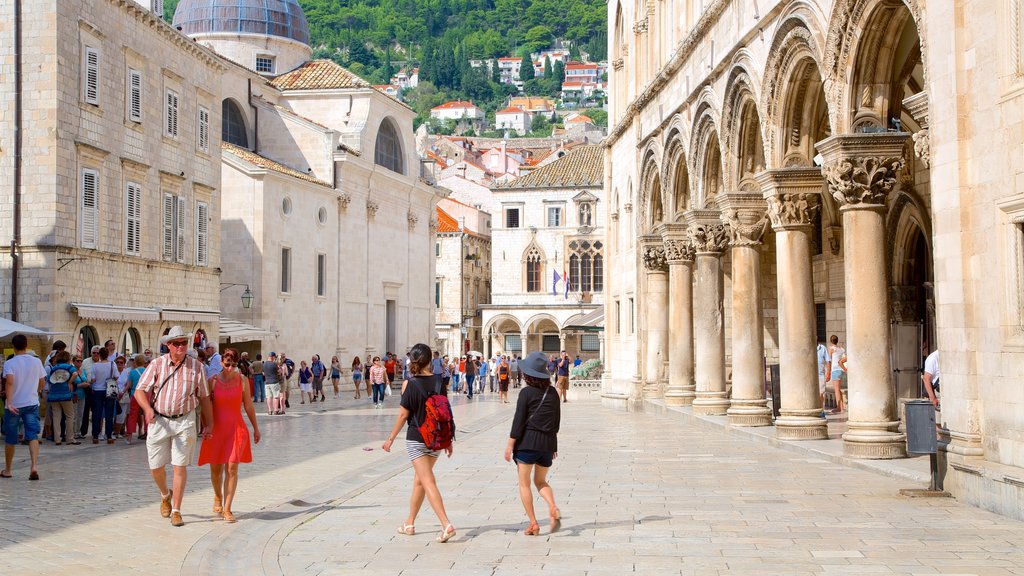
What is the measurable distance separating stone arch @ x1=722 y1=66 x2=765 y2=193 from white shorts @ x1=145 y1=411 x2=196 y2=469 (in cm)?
1227

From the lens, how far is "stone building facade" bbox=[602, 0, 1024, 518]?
10781mm

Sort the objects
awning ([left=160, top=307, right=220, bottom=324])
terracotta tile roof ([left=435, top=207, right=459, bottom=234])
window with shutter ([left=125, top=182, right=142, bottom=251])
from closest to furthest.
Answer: window with shutter ([left=125, top=182, right=142, bottom=251])
awning ([left=160, top=307, right=220, bottom=324])
terracotta tile roof ([left=435, top=207, right=459, bottom=234])

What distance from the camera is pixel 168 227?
30.3 meters

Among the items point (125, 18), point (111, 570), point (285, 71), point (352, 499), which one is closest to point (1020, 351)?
point (352, 499)

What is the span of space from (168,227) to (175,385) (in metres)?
20.9

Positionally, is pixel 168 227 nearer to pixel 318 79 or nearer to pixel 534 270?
pixel 318 79

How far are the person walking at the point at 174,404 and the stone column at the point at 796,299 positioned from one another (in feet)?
30.8

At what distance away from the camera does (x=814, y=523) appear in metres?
9.95

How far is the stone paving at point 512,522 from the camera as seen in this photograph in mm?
8320

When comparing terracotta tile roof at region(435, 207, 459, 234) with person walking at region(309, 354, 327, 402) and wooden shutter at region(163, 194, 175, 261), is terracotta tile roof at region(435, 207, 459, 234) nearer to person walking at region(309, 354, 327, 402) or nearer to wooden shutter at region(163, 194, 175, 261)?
person walking at region(309, 354, 327, 402)

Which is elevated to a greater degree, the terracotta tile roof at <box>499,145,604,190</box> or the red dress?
the terracotta tile roof at <box>499,145,604,190</box>

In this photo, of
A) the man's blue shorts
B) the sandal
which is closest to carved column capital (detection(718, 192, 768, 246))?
the man's blue shorts

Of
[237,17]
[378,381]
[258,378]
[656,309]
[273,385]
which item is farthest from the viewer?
[237,17]

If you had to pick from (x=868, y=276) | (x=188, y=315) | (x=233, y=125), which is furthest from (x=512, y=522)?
(x=233, y=125)
